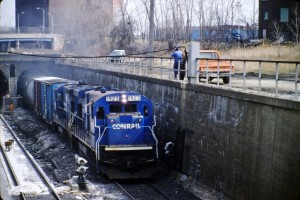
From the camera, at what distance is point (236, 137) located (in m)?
15.8

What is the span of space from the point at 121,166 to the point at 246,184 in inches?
206

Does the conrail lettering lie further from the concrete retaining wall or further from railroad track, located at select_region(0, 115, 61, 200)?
railroad track, located at select_region(0, 115, 61, 200)

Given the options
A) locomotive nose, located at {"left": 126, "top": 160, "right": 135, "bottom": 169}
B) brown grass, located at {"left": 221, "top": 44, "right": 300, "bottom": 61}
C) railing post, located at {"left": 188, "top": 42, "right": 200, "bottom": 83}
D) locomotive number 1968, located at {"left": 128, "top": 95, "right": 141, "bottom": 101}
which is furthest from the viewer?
brown grass, located at {"left": 221, "top": 44, "right": 300, "bottom": 61}

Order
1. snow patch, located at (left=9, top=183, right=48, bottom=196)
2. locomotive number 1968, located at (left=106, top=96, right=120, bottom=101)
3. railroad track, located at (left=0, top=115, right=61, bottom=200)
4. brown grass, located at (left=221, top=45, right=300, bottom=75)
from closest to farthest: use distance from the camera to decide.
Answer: snow patch, located at (left=9, top=183, right=48, bottom=196), railroad track, located at (left=0, top=115, right=61, bottom=200), locomotive number 1968, located at (left=106, top=96, right=120, bottom=101), brown grass, located at (left=221, top=45, right=300, bottom=75)

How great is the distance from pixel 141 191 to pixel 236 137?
13.9 feet

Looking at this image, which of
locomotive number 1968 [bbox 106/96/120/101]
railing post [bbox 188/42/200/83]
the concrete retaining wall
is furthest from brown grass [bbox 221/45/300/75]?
locomotive number 1968 [bbox 106/96/120/101]

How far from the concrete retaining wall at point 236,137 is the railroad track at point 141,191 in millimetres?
1741

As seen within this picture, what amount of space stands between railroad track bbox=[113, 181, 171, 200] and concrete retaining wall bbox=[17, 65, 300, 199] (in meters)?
1.74

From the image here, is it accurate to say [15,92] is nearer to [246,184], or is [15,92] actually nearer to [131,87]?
[131,87]

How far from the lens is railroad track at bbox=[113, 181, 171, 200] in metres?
16.9

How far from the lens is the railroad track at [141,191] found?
55.4 feet

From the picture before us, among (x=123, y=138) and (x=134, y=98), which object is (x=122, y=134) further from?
(x=134, y=98)

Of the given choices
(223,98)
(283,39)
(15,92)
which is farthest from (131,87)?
(15,92)

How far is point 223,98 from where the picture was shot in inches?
669
